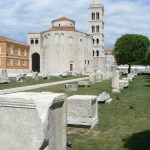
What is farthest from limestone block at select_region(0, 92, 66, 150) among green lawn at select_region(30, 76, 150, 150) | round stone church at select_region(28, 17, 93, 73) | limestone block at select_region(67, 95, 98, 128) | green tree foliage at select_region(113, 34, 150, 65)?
round stone church at select_region(28, 17, 93, 73)

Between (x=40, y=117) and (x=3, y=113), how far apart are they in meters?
0.57

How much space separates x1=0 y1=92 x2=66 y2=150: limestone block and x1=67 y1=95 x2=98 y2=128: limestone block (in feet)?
11.8

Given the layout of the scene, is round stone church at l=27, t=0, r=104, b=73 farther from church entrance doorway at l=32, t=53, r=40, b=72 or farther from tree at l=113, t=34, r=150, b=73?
tree at l=113, t=34, r=150, b=73

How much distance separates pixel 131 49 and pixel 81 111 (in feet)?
158

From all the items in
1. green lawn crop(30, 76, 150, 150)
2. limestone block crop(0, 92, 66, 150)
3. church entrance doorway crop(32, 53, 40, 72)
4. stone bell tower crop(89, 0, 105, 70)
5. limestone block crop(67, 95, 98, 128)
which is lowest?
green lawn crop(30, 76, 150, 150)

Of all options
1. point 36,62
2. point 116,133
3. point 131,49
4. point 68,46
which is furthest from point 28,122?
point 36,62

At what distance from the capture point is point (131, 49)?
5412cm

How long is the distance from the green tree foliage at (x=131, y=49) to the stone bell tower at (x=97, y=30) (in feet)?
61.2

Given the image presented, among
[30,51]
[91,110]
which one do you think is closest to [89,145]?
[91,110]

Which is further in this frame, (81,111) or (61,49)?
(61,49)

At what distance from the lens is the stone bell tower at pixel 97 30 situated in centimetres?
7350

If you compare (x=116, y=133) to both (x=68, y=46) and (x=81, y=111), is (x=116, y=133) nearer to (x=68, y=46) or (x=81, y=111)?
(x=81, y=111)

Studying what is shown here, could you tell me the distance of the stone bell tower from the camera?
73500 mm

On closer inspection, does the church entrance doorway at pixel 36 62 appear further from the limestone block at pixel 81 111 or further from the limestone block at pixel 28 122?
the limestone block at pixel 28 122
